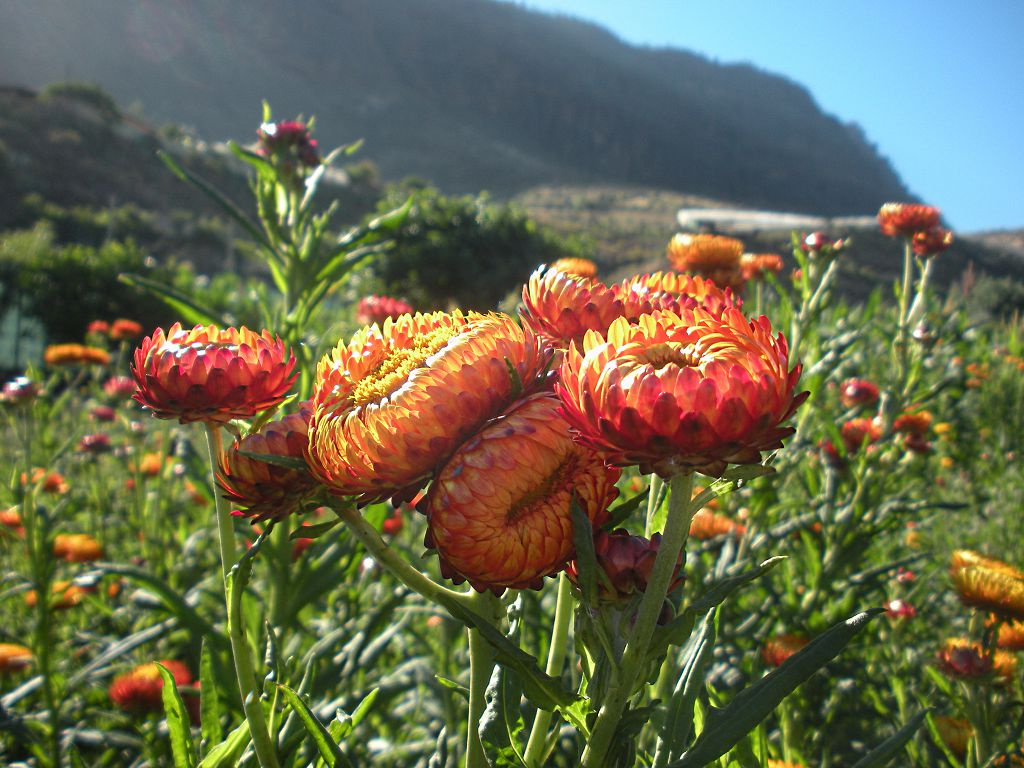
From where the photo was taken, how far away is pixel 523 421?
0.58m

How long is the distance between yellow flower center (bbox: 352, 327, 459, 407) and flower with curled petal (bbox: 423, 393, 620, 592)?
0.11m

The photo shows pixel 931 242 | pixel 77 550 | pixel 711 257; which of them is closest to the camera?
pixel 711 257

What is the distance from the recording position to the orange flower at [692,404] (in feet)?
1.62

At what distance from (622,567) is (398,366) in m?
0.29

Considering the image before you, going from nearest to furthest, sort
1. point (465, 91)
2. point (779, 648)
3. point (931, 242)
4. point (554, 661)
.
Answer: point (554, 661) < point (779, 648) < point (931, 242) < point (465, 91)

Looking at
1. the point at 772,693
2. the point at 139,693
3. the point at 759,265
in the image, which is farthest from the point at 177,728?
the point at 759,265

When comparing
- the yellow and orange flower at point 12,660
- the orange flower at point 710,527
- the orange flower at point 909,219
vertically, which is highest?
the orange flower at point 909,219

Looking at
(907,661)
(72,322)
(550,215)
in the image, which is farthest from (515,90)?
(907,661)

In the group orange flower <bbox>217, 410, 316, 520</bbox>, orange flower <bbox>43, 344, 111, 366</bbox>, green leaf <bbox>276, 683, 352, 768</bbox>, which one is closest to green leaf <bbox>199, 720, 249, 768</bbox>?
green leaf <bbox>276, 683, 352, 768</bbox>

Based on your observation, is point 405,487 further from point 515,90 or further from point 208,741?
point 515,90

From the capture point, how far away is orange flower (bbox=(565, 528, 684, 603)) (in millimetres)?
612

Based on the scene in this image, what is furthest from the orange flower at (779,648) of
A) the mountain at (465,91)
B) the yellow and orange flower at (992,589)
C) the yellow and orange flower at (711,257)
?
the mountain at (465,91)

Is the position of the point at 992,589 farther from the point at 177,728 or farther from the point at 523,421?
the point at 177,728

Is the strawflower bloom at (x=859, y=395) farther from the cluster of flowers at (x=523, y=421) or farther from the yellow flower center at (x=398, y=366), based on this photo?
the yellow flower center at (x=398, y=366)
